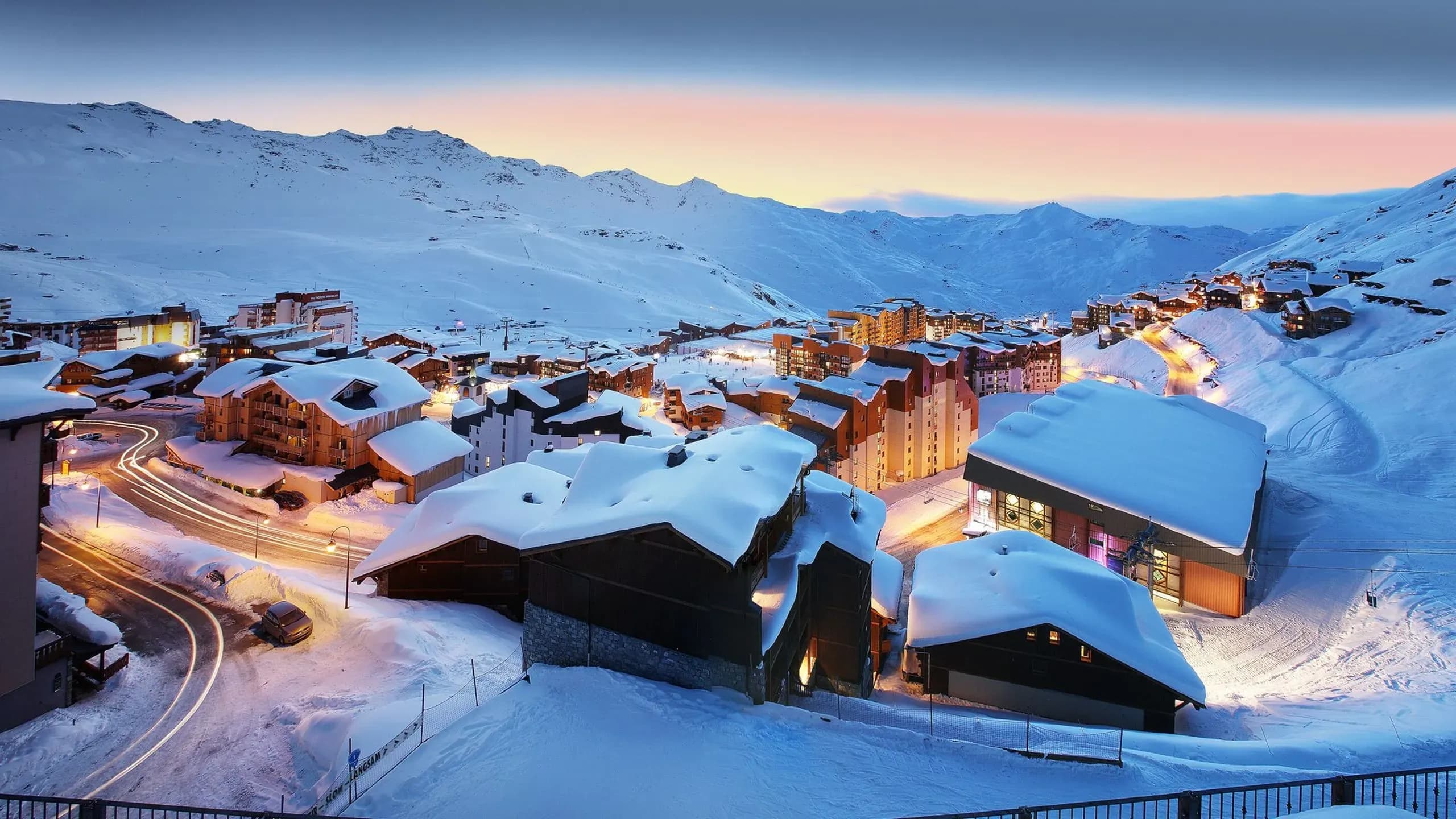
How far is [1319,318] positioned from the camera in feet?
218

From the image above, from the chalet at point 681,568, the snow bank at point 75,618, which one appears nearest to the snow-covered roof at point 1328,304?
the chalet at point 681,568

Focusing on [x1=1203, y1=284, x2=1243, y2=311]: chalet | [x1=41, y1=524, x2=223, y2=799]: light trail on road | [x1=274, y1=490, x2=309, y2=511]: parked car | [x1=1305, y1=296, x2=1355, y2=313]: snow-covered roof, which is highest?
[x1=1203, y1=284, x2=1243, y2=311]: chalet

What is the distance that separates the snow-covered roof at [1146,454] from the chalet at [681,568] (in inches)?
627

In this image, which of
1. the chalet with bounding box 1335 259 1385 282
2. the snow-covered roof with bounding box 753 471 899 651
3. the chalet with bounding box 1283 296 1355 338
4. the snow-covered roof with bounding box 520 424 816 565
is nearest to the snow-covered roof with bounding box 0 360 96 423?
the snow-covered roof with bounding box 520 424 816 565

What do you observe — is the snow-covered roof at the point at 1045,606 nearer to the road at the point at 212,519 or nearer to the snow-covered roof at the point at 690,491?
the snow-covered roof at the point at 690,491

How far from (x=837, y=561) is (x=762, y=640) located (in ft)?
19.1

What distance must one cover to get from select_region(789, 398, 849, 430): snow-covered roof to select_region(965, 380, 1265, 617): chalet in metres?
9.54

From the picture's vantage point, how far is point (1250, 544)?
2722cm

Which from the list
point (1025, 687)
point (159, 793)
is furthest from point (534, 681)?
point (1025, 687)

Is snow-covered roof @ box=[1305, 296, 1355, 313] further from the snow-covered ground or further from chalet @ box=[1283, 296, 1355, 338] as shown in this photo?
the snow-covered ground

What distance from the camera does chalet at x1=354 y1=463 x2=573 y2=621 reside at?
23734 mm

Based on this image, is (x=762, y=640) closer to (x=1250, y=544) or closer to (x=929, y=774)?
(x=929, y=774)

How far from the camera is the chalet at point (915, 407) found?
157 ft

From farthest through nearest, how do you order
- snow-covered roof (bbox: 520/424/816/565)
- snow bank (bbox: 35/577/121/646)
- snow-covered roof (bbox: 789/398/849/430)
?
snow-covered roof (bbox: 789/398/849/430), snow bank (bbox: 35/577/121/646), snow-covered roof (bbox: 520/424/816/565)
